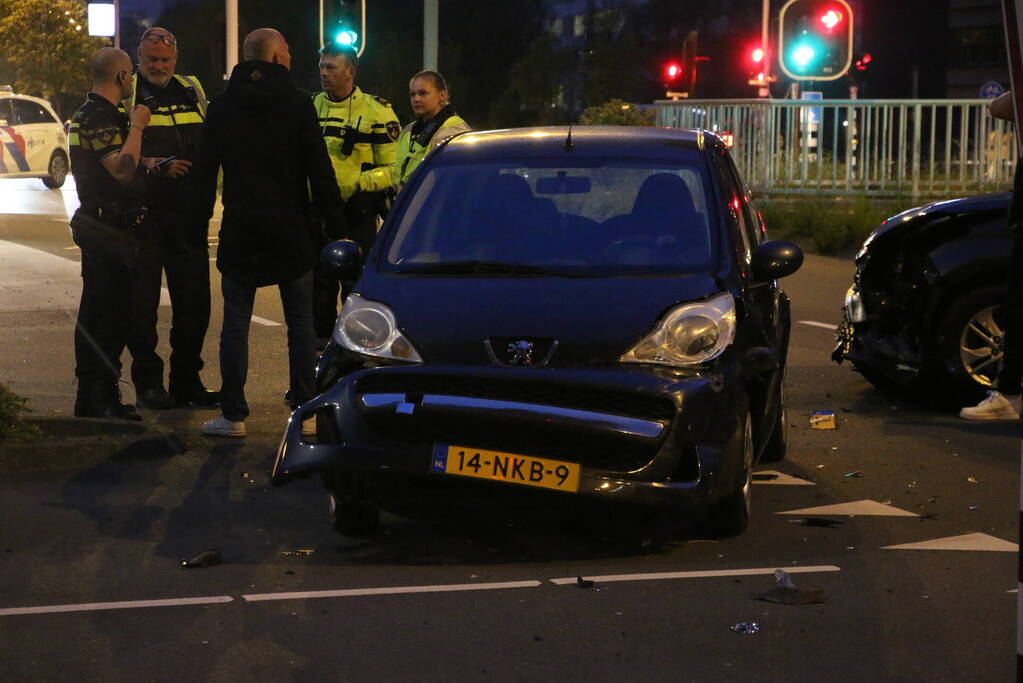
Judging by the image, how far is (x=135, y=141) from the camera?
9.62 meters

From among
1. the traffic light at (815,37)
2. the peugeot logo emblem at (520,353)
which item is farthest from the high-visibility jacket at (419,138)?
the traffic light at (815,37)

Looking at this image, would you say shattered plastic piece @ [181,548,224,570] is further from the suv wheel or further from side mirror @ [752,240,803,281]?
the suv wheel

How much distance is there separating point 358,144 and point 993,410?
3.75 metres

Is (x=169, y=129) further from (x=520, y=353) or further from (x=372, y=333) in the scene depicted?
(x=520, y=353)

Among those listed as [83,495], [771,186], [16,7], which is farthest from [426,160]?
[771,186]

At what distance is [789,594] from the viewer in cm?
602

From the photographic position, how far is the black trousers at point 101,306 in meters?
9.71

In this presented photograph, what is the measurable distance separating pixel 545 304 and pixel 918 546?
163 centimetres

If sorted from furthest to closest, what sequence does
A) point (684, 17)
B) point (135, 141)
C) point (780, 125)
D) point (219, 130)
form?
point (684, 17), point (780, 125), point (135, 141), point (219, 130)

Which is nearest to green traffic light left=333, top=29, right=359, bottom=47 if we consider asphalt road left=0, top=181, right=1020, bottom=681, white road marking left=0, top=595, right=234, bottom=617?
asphalt road left=0, top=181, right=1020, bottom=681

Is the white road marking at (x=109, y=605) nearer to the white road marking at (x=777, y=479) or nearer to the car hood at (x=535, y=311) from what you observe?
the car hood at (x=535, y=311)

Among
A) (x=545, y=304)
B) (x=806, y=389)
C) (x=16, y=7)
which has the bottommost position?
(x=806, y=389)

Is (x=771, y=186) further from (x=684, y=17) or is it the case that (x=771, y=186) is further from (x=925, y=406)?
(x=684, y=17)

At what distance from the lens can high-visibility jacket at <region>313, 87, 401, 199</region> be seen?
1041 cm
